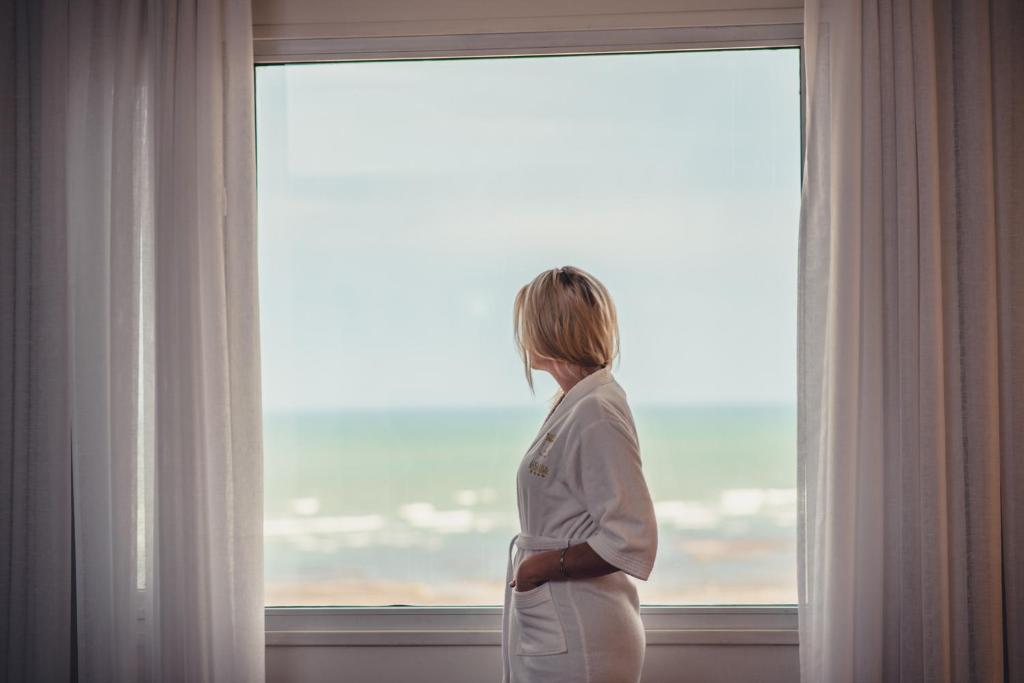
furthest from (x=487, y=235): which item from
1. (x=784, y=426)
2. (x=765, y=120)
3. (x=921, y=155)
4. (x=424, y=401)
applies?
(x=921, y=155)

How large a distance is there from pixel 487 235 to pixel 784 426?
1.08 meters

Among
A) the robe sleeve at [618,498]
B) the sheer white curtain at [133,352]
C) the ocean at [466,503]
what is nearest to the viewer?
the robe sleeve at [618,498]

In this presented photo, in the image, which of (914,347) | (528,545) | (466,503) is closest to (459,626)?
(466,503)

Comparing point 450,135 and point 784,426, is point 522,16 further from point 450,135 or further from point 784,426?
point 784,426

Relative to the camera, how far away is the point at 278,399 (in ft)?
8.94

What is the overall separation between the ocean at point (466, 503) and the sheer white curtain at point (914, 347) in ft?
0.71

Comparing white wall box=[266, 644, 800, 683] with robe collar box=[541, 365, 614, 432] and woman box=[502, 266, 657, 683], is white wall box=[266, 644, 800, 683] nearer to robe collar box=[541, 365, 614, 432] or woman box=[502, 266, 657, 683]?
woman box=[502, 266, 657, 683]

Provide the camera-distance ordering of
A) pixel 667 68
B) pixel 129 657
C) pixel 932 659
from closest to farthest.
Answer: pixel 932 659 → pixel 129 657 → pixel 667 68

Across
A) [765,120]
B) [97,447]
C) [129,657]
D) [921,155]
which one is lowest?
[129,657]

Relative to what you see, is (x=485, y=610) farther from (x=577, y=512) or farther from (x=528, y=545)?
(x=577, y=512)

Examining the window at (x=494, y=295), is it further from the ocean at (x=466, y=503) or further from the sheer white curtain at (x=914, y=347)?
the sheer white curtain at (x=914, y=347)

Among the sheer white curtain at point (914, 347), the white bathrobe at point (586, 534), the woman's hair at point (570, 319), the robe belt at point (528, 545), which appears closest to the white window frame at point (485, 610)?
the sheer white curtain at point (914, 347)

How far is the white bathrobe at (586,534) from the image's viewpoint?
72.0 inches

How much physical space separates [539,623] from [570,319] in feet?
2.26
